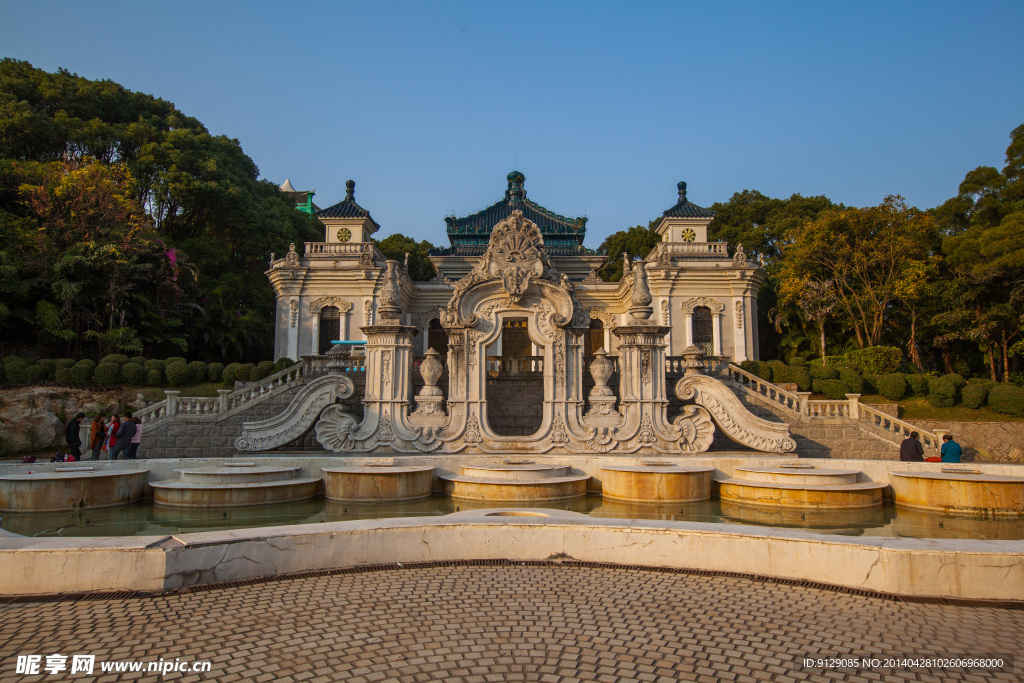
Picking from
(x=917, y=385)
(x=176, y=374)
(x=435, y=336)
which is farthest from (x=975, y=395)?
(x=176, y=374)

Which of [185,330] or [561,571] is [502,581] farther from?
[185,330]

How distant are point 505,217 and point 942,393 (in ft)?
81.7

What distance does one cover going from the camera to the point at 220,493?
394 inches

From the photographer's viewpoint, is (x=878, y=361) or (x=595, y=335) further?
(x=595, y=335)

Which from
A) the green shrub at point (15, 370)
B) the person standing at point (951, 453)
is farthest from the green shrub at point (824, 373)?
the green shrub at point (15, 370)

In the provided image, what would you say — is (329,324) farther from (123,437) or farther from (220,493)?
(220,493)

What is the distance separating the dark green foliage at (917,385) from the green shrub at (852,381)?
2.00 meters

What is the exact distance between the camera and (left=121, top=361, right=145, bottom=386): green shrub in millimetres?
23703

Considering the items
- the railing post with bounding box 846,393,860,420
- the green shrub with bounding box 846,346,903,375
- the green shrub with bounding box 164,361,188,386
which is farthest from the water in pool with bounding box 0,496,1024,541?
the green shrub with bounding box 846,346,903,375

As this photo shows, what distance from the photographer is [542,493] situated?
1041 centimetres

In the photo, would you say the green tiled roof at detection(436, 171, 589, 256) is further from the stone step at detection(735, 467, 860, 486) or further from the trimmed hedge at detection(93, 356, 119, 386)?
the stone step at detection(735, 467, 860, 486)

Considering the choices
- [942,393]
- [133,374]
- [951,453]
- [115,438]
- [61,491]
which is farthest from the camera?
[942,393]

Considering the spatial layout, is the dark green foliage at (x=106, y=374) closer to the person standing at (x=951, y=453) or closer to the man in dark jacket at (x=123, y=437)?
the man in dark jacket at (x=123, y=437)

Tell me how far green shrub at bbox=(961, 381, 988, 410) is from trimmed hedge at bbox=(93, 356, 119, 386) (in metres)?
32.8
